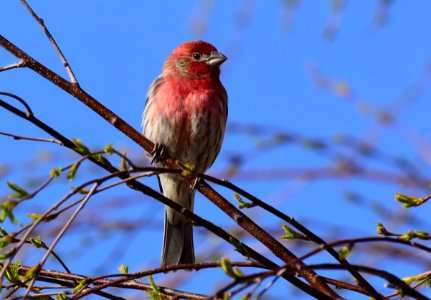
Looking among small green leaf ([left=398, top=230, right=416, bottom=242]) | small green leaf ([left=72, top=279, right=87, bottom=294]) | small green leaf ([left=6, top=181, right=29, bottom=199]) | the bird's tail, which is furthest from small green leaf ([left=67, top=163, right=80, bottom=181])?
the bird's tail

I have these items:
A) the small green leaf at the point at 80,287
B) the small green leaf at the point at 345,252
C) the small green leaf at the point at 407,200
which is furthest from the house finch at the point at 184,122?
the small green leaf at the point at 345,252

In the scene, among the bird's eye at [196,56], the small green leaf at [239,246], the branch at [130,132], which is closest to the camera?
the small green leaf at [239,246]

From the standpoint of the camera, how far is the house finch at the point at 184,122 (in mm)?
5586

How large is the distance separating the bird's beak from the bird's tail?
104 centimetres

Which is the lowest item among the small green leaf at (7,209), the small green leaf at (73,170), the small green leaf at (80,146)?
the small green leaf at (7,209)

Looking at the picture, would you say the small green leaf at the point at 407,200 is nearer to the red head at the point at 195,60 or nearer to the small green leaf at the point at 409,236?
the small green leaf at the point at 409,236

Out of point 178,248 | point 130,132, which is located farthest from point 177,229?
point 130,132

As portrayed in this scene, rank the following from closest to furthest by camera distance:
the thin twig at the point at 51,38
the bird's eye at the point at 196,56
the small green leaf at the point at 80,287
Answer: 1. the small green leaf at the point at 80,287
2. the thin twig at the point at 51,38
3. the bird's eye at the point at 196,56

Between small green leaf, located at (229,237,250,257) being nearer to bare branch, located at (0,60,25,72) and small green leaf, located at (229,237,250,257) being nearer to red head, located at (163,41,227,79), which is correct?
bare branch, located at (0,60,25,72)

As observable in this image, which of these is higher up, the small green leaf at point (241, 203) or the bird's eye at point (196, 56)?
the bird's eye at point (196, 56)

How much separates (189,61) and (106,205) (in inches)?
74.3

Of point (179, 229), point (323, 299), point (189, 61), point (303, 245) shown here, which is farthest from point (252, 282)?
point (189, 61)

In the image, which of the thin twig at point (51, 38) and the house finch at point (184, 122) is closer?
the thin twig at point (51, 38)

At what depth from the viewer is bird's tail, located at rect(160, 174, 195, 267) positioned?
557 cm
